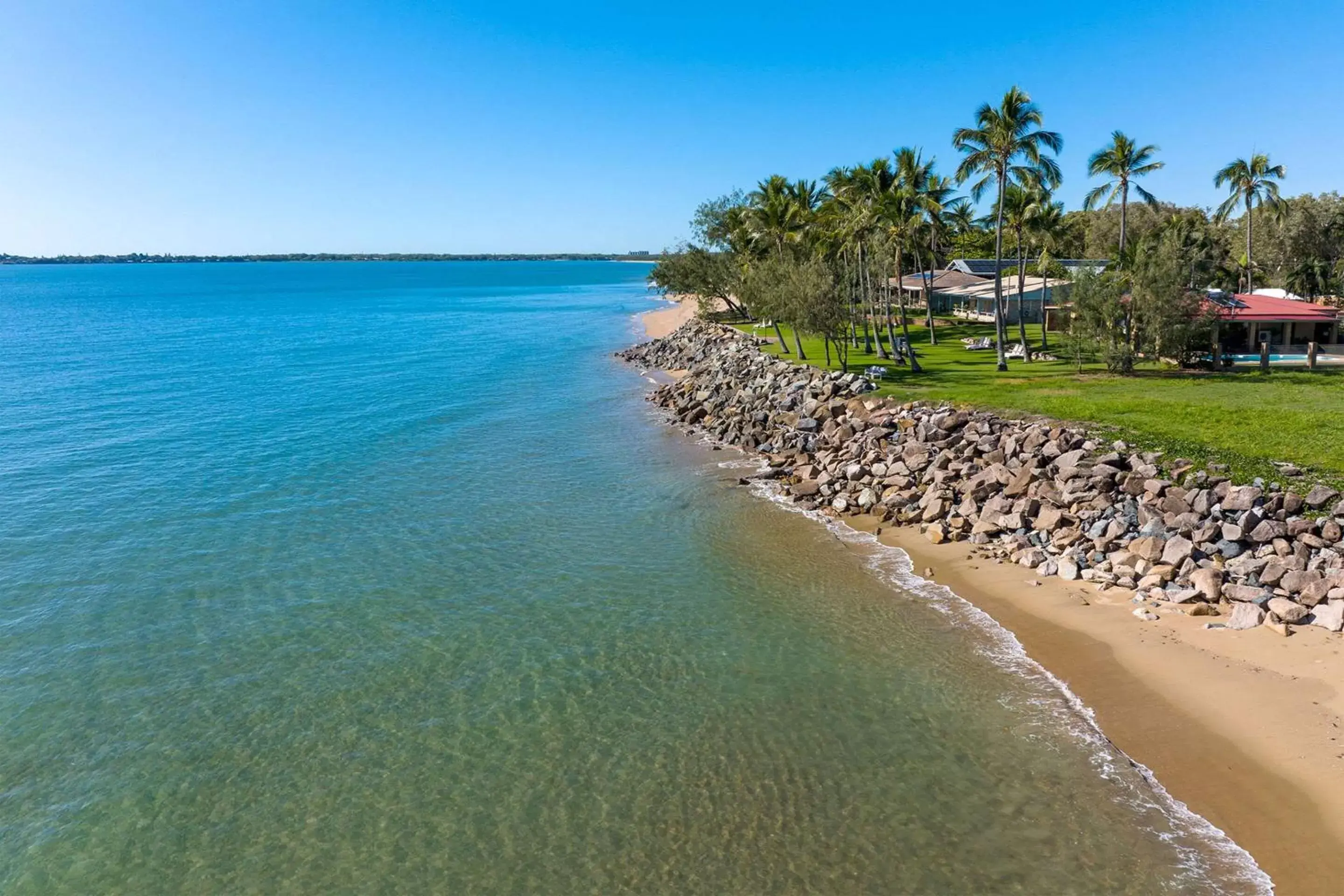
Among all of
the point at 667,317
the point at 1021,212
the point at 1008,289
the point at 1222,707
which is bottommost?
the point at 1222,707

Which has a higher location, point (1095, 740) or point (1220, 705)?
point (1220, 705)

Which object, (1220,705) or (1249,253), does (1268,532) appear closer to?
(1220,705)

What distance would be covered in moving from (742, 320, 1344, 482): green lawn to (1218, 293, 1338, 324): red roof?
6.56m

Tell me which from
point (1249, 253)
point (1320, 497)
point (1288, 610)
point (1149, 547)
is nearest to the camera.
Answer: point (1288, 610)

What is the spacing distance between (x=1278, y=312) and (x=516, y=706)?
4791 cm

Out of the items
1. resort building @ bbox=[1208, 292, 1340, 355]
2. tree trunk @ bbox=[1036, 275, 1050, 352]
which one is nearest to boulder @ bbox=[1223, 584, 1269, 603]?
resort building @ bbox=[1208, 292, 1340, 355]

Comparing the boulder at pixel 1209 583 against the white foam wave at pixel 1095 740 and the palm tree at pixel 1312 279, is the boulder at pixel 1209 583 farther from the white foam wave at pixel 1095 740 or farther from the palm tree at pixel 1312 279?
the palm tree at pixel 1312 279

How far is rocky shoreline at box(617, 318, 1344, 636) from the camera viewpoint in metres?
17.2

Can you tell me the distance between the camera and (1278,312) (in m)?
43.7

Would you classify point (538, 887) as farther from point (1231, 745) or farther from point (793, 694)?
point (1231, 745)

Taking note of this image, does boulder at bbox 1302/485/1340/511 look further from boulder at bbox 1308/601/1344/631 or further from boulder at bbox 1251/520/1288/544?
boulder at bbox 1308/601/1344/631

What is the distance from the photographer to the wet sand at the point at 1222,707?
11.4 metres


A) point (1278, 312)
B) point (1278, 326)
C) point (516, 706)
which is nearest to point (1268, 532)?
point (516, 706)

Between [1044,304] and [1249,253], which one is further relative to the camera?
[1249,253]
